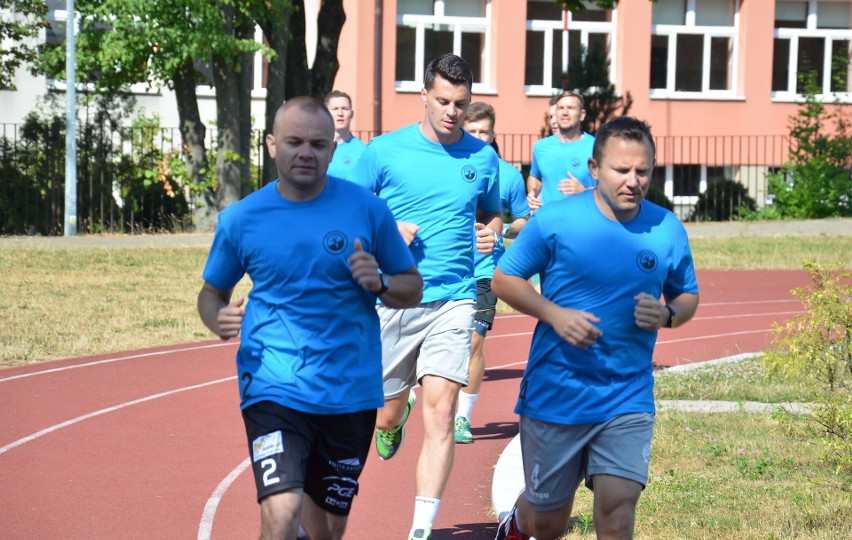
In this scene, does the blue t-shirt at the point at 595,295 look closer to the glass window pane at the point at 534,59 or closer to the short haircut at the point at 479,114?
the short haircut at the point at 479,114

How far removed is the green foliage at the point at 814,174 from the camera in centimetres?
3053

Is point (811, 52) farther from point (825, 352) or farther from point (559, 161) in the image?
point (825, 352)

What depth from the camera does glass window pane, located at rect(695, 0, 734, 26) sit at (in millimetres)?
35250

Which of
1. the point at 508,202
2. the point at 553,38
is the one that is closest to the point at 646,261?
the point at 508,202

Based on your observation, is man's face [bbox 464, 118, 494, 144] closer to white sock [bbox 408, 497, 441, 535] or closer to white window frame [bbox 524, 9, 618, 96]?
white sock [bbox 408, 497, 441, 535]

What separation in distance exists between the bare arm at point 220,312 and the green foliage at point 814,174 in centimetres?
2729

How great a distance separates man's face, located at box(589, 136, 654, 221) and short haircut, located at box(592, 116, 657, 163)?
2 centimetres

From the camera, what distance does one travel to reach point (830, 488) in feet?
23.6

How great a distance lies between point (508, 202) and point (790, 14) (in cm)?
2856

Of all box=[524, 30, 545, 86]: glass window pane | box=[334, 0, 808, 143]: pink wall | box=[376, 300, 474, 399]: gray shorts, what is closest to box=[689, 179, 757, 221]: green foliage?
box=[334, 0, 808, 143]: pink wall

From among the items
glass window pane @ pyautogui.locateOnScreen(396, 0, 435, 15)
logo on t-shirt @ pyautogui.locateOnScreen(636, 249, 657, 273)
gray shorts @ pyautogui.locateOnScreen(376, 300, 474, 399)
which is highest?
glass window pane @ pyautogui.locateOnScreen(396, 0, 435, 15)

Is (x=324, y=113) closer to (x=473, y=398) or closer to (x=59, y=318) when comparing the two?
(x=473, y=398)

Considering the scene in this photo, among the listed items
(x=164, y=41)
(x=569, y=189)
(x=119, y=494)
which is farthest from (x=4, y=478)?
(x=164, y=41)

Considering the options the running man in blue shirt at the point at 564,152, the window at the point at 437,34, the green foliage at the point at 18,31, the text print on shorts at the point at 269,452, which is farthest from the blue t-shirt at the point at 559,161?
the window at the point at 437,34
